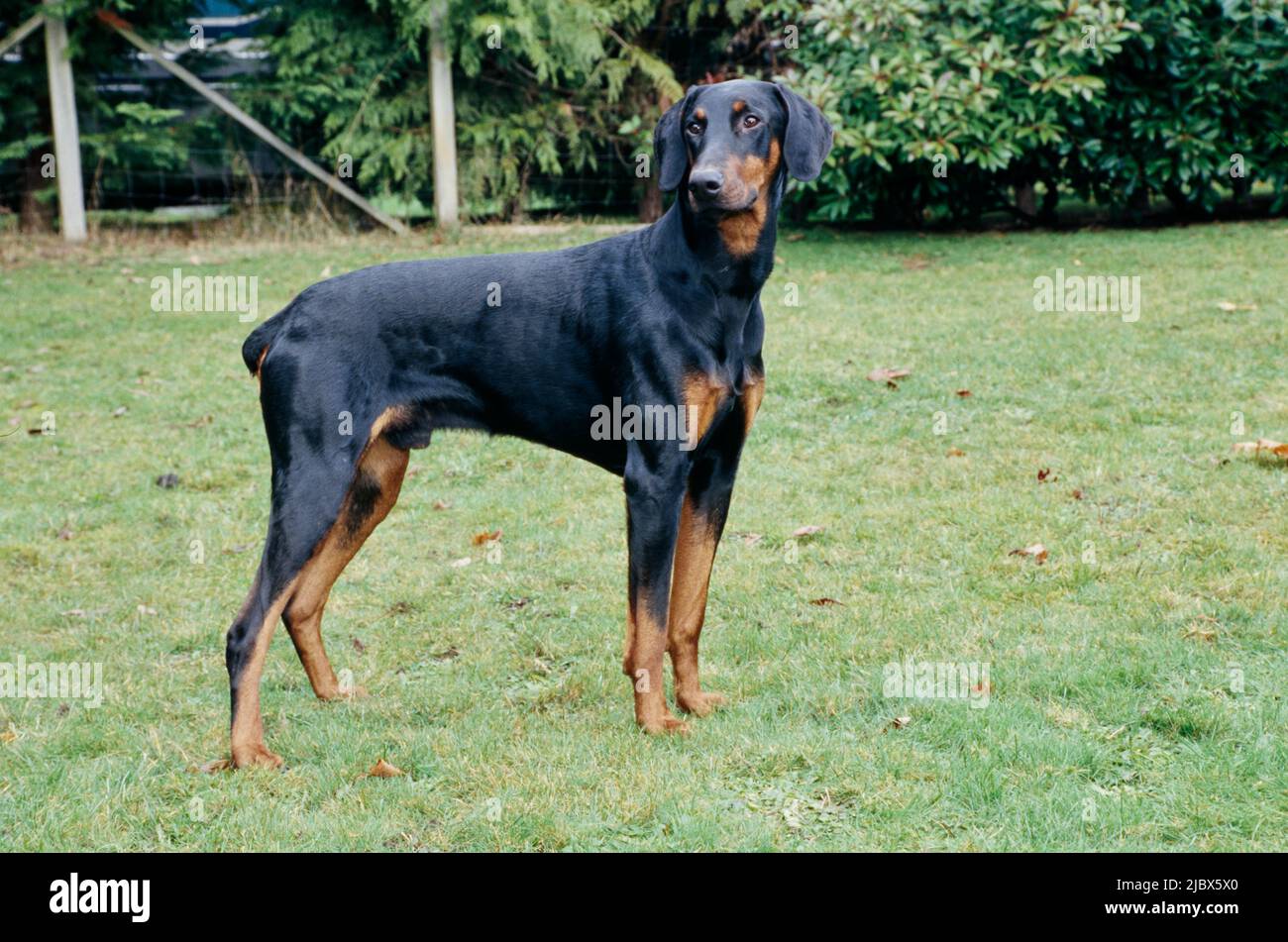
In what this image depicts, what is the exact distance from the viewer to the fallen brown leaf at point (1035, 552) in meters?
4.80

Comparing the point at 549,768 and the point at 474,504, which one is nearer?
the point at 549,768

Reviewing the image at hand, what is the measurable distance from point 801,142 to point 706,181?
1.57 feet

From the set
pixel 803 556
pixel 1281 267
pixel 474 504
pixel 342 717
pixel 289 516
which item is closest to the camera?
pixel 289 516

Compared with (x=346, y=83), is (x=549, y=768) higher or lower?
lower

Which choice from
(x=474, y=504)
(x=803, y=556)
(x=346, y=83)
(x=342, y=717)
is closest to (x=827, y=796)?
(x=342, y=717)

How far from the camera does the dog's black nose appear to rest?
3.35 m

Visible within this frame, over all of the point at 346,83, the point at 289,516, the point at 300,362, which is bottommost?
the point at 289,516

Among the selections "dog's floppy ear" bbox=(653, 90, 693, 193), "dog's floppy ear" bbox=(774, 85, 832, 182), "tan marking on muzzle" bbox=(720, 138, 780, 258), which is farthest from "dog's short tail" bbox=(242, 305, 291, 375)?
"dog's floppy ear" bbox=(774, 85, 832, 182)

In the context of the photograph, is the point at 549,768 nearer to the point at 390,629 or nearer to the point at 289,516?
the point at 289,516

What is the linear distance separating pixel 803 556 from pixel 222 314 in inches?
242

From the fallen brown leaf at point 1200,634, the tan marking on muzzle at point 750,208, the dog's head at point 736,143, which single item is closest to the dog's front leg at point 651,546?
the tan marking on muzzle at point 750,208

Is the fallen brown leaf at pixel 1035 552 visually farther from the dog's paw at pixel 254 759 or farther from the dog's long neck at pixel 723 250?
the dog's paw at pixel 254 759

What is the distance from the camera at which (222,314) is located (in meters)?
9.52

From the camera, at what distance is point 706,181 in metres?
3.35
